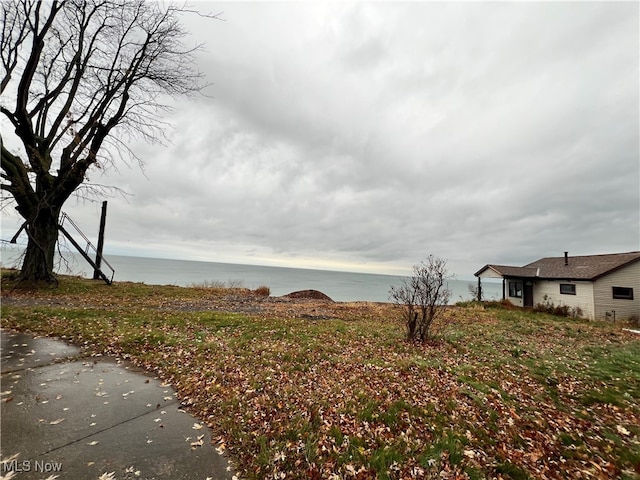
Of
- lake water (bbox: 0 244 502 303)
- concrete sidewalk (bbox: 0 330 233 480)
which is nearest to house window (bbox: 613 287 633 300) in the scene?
lake water (bbox: 0 244 502 303)

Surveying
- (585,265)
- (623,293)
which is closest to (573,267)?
(585,265)

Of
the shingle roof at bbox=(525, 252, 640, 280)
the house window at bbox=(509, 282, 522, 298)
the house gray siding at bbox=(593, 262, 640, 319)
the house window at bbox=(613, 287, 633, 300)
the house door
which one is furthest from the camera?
the house window at bbox=(509, 282, 522, 298)

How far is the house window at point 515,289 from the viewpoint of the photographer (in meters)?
27.6

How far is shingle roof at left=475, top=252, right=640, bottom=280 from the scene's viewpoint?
21.2 m

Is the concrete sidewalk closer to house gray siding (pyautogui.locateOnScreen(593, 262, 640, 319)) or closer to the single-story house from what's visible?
the single-story house

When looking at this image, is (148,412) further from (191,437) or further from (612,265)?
(612,265)

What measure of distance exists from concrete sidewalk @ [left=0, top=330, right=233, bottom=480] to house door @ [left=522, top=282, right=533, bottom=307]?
31261mm

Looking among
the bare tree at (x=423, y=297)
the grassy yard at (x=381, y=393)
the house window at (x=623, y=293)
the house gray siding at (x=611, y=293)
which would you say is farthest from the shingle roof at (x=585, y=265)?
the bare tree at (x=423, y=297)

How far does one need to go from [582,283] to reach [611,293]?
1.72 metres

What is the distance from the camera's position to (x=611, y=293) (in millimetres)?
21078

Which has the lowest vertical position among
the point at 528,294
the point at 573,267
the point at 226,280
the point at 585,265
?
the point at 226,280

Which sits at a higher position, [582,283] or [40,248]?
[582,283]

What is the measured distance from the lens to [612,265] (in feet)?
69.8

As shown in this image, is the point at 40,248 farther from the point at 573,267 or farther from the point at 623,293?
the point at 573,267
